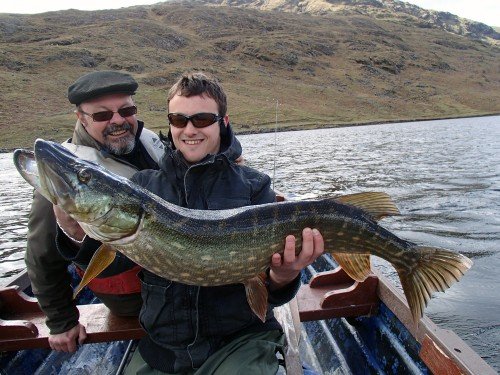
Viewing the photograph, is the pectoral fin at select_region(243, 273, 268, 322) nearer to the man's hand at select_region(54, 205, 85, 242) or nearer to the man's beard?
the man's hand at select_region(54, 205, 85, 242)

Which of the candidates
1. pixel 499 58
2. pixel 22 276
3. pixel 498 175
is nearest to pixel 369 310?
pixel 22 276

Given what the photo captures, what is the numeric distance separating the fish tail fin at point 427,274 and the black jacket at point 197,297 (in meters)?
0.81

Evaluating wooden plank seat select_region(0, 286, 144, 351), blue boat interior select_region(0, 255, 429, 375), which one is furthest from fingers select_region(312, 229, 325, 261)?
wooden plank seat select_region(0, 286, 144, 351)

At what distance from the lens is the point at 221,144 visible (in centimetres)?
330

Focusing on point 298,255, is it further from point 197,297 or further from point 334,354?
point 334,354

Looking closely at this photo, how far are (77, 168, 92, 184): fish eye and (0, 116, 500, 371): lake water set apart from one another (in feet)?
8.88

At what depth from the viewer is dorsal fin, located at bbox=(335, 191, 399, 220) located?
114 inches

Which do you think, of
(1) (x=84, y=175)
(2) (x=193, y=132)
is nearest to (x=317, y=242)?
(2) (x=193, y=132)

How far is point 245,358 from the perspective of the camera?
2.65 meters

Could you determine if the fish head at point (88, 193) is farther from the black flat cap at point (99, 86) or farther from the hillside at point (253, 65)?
the hillside at point (253, 65)

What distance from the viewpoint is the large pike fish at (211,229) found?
97.5 inches

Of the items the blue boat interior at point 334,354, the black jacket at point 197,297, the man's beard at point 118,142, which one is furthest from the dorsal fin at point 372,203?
the man's beard at point 118,142

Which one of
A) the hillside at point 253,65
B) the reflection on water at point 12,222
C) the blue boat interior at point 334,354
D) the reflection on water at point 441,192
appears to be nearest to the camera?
the blue boat interior at point 334,354

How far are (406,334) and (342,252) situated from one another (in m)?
1.08
